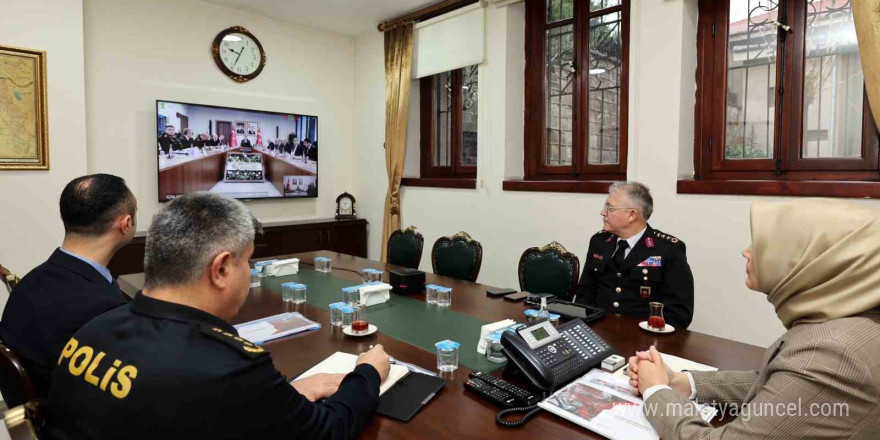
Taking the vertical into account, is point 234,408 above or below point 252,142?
below

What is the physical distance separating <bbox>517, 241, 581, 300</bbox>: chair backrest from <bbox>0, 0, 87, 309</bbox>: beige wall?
3.54 metres

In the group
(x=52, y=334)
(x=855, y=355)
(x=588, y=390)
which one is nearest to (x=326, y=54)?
(x=52, y=334)

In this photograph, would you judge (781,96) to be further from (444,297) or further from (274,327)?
(274,327)

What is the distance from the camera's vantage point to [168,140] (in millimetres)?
4508

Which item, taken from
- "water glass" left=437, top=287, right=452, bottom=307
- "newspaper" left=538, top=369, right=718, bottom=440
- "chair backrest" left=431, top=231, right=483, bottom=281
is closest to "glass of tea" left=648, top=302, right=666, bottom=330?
"newspaper" left=538, top=369, right=718, bottom=440

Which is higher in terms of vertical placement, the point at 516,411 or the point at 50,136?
the point at 50,136

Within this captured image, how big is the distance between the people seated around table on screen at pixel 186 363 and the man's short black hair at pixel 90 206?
0.96m

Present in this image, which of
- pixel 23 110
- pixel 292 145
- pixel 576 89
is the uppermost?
pixel 576 89

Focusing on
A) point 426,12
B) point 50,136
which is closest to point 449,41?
point 426,12

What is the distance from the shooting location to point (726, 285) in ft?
10.5

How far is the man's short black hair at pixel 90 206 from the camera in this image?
6.01ft

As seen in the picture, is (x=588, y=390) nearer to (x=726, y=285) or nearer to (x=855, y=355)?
(x=855, y=355)

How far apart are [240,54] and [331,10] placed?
0.99 metres

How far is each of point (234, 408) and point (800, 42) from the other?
357cm
